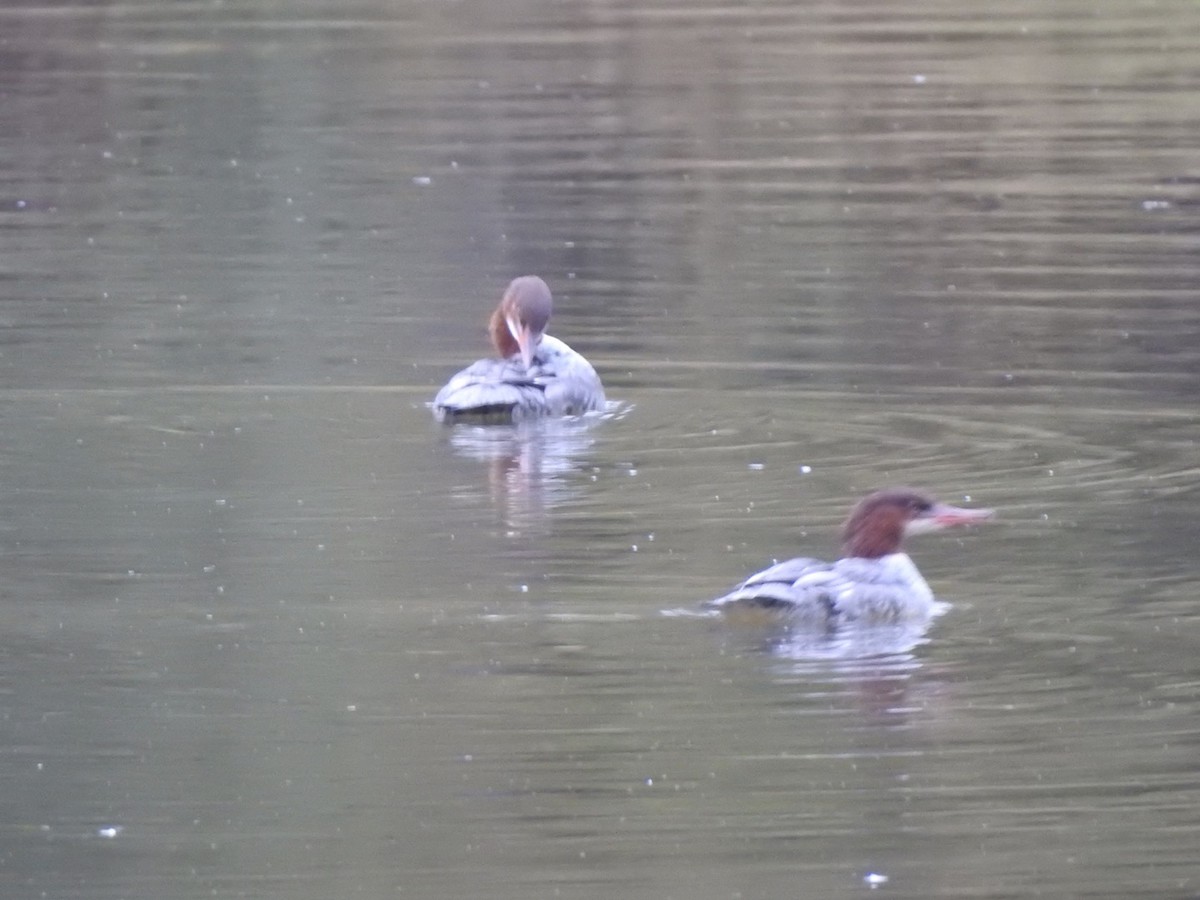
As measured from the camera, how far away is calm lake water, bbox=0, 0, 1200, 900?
7.11 metres

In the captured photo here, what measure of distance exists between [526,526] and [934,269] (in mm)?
6597

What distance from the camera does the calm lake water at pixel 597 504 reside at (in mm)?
7105

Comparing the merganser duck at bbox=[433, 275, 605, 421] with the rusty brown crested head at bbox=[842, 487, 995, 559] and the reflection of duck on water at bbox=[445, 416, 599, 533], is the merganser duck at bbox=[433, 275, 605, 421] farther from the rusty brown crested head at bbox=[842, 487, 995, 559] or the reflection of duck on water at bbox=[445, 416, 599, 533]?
the rusty brown crested head at bbox=[842, 487, 995, 559]

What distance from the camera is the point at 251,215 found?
63.9ft

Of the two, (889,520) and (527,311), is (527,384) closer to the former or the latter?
(527,311)

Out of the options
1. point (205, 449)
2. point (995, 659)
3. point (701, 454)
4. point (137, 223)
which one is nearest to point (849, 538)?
point (995, 659)

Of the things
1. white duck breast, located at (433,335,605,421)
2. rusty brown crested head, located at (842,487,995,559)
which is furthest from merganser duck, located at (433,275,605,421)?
rusty brown crested head, located at (842,487,995,559)

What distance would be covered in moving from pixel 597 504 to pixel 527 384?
7.84ft

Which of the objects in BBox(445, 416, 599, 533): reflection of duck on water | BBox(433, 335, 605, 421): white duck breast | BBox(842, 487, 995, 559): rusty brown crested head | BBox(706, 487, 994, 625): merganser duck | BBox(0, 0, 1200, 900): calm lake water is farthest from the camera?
BBox(433, 335, 605, 421): white duck breast

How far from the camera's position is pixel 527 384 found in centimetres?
1313

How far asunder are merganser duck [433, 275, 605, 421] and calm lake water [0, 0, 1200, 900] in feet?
0.54

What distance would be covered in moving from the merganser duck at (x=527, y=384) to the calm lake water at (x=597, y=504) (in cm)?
17

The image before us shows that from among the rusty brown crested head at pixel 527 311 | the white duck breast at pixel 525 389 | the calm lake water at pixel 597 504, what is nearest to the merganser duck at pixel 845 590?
the calm lake water at pixel 597 504

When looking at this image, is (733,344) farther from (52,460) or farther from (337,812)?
(337,812)
